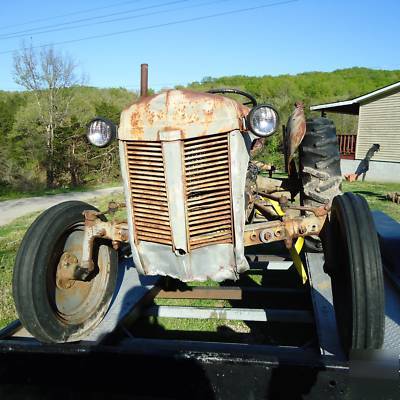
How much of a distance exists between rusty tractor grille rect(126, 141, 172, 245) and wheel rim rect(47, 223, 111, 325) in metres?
0.66

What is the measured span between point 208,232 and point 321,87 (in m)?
55.4

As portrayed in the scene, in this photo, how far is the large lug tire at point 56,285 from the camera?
7.84 ft

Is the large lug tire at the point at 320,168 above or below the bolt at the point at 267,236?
above

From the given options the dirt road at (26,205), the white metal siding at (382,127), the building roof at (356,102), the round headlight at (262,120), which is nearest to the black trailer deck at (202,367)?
the round headlight at (262,120)

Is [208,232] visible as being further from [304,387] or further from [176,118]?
[304,387]

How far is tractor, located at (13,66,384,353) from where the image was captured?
2174mm

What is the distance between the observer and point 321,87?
53.5m

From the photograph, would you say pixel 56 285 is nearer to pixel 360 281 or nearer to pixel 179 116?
pixel 179 116

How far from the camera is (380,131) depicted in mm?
19703

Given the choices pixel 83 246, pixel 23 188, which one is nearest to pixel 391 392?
pixel 83 246

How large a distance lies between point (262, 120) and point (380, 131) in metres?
19.4

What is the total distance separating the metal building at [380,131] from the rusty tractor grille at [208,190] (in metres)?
17.4

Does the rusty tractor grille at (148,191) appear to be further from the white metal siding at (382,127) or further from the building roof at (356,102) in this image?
the white metal siding at (382,127)

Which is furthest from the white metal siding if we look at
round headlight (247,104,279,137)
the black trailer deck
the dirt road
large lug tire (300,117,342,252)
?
round headlight (247,104,279,137)
